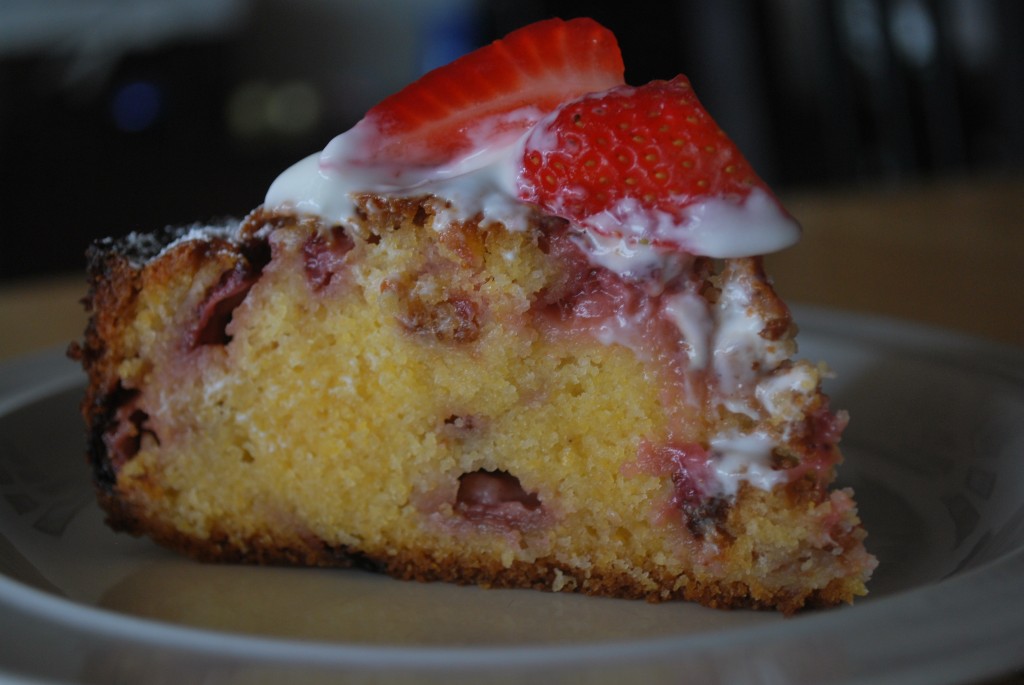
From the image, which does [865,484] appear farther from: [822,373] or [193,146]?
[193,146]

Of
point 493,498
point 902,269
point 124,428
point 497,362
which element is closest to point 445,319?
point 497,362

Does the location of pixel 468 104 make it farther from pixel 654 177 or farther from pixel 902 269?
pixel 902 269

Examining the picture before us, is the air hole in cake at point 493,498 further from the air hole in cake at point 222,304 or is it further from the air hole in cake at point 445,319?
the air hole in cake at point 222,304

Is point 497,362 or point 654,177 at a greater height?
point 654,177

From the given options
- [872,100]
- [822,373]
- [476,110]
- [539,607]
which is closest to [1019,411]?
[822,373]

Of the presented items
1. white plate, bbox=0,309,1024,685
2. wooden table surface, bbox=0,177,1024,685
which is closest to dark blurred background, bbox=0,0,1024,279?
wooden table surface, bbox=0,177,1024,685

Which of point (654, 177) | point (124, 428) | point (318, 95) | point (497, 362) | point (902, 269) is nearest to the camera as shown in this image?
point (654, 177)
